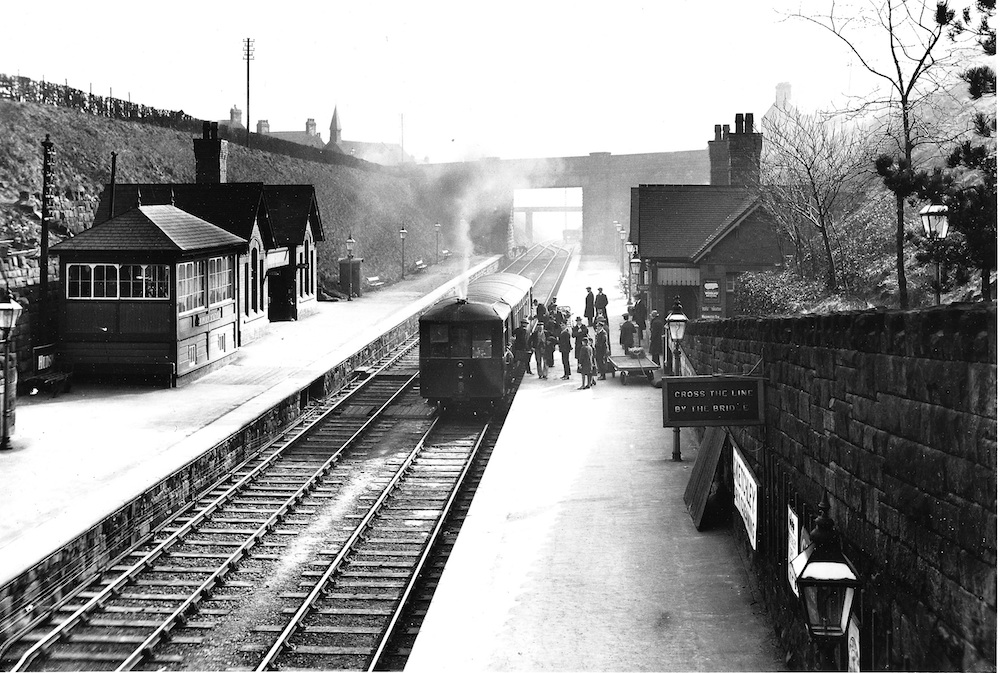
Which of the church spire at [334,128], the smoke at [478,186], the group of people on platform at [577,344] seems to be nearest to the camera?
the group of people on platform at [577,344]

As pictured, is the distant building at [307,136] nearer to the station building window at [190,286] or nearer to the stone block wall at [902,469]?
the station building window at [190,286]

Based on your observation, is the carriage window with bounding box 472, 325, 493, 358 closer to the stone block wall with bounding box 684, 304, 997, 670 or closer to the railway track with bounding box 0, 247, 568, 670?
the railway track with bounding box 0, 247, 568, 670

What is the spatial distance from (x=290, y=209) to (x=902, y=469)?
36393mm

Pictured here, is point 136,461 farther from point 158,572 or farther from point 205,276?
point 205,276

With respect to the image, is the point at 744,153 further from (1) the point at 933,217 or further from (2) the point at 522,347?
(1) the point at 933,217

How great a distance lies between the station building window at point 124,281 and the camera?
2275cm

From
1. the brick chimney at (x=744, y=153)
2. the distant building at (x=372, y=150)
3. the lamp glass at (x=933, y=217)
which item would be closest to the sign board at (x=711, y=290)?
the brick chimney at (x=744, y=153)

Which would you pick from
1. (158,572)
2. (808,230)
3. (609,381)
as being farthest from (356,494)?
(808,230)

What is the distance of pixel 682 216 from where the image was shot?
3169 cm

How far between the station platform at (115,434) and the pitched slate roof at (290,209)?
7601 millimetres

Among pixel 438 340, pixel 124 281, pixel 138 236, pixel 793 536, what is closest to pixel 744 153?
pixel 438 340

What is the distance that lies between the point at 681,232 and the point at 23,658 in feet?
79.9

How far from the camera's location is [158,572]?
12156mm

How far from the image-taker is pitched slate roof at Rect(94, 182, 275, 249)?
104ft
